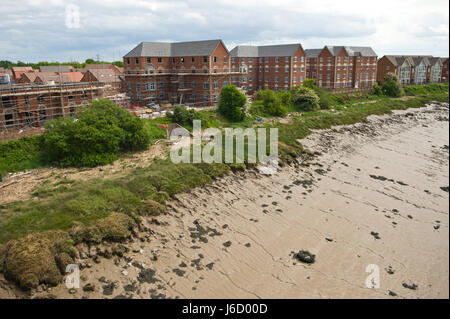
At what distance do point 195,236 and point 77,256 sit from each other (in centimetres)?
572

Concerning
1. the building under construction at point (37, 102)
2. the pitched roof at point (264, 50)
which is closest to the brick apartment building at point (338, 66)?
the pitched roof at point (264, 50)

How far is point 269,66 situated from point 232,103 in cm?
2143

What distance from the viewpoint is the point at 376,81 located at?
77.2 metres

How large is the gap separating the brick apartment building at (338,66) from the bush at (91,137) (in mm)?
47413

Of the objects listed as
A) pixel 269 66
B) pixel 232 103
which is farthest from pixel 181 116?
pixel 269 66

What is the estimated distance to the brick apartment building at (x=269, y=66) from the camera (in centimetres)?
5731

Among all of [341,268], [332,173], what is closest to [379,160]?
[332,173]

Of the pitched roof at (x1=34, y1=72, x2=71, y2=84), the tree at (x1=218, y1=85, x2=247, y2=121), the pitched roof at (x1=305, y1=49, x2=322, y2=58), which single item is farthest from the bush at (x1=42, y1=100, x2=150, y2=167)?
the pitched roof at (x1=305, y1=49, x2=322, y2=58)

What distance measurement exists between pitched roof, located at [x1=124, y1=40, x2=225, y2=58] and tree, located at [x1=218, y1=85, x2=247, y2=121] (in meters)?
6.52

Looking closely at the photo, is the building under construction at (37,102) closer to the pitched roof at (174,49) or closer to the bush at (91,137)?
the bush at (91,137)

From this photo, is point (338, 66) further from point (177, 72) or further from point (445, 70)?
point (445, 70)

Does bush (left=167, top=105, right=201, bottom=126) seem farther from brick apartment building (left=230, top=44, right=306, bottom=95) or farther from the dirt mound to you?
the dirt mound

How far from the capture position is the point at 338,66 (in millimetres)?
66562

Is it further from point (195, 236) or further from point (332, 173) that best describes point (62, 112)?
point (332, 173)
